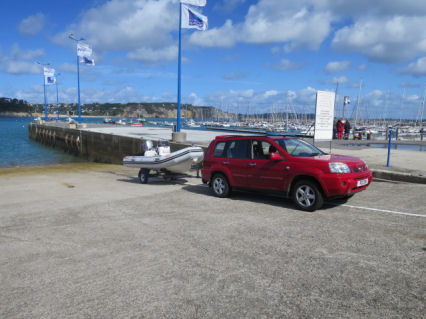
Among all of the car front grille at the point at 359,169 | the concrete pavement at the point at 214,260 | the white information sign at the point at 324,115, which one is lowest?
the concrete pavement at the point at 214,260

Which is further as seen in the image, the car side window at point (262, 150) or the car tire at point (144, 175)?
the car tire at point (144, 175)

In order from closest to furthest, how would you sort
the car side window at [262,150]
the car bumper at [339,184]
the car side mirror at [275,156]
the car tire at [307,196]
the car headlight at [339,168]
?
1. the car bumper at [339,184]
2. the car headlight at [339,168]
3. the car tire at [307,196]
4. the car side mirror at [275,156]
5. the car side window at [262,150]

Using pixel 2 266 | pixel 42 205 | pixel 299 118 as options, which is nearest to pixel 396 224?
pixel 2 266

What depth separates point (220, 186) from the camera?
9578mm

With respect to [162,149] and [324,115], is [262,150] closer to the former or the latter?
[162,149]

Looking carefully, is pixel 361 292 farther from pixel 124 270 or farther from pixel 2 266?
pixel 2 266

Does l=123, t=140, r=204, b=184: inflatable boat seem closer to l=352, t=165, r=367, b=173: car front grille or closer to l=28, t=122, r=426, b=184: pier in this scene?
l=28, t=122, r=426, b=184: pier

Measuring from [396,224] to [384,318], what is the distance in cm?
362

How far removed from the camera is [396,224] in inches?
260

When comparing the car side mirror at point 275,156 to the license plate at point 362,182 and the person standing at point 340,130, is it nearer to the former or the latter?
the license plate at point 362,182

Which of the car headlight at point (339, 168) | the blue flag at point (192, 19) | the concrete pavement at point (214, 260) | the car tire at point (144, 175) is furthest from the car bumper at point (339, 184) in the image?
the blue flag at point (192, 19)

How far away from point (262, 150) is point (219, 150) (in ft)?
4.62

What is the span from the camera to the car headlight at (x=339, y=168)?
7.43 meters

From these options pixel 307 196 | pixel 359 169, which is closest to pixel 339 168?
pixel 359 169
